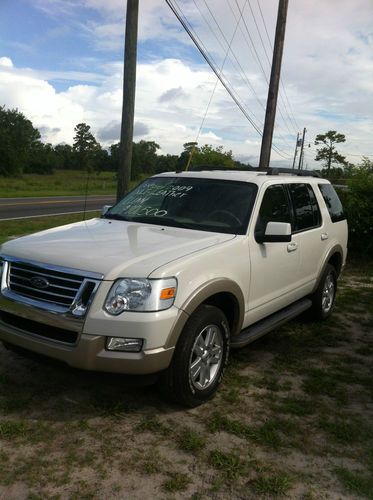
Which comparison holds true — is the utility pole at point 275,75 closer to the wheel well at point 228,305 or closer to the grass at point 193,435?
the grass at point 193,435

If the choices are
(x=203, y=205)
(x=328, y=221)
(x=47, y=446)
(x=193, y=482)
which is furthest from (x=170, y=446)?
(x=328, y=221)

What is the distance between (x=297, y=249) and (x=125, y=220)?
179 cm

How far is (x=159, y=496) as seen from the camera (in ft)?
8.18

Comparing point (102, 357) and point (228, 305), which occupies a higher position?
point (228, 305)

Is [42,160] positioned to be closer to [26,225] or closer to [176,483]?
[26,225]

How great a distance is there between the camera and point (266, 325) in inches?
168

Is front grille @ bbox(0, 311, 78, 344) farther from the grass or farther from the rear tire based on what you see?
the rear tire

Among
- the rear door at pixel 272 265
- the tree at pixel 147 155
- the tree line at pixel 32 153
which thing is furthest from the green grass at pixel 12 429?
the tree at pixel 147 155

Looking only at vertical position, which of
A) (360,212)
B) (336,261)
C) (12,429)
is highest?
(360,212)

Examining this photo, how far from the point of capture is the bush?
1044cm

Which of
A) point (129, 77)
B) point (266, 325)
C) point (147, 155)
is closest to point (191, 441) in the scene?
point (266, 325)

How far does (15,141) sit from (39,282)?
2928 inches

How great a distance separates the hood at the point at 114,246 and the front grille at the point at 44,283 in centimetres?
7

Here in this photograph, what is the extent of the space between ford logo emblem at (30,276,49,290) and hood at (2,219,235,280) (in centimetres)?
12
